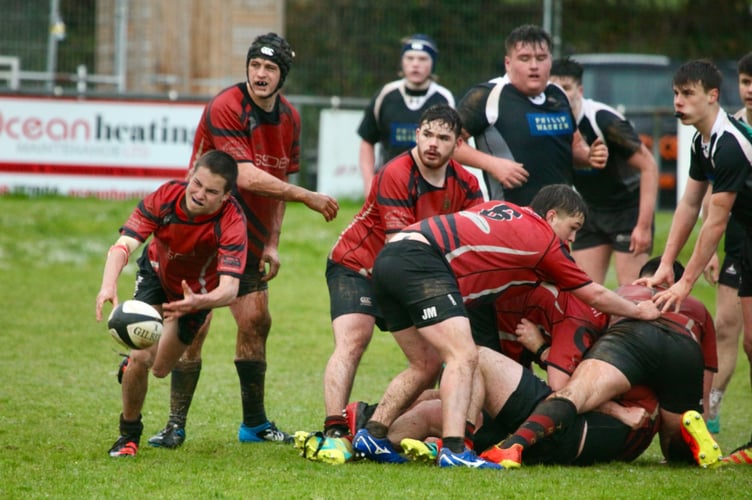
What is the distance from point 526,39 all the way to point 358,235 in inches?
76.8

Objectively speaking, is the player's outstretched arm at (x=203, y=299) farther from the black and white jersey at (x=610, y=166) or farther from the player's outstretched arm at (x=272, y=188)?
the black and white jersey at (x=610, y=166)

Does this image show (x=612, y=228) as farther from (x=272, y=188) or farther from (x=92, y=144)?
(x=92, y=144)

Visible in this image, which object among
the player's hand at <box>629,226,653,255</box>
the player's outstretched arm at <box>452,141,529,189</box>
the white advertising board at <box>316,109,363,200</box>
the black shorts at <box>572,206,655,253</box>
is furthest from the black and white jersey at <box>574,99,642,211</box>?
the white advertising board at <box>316,109,363,200</box>

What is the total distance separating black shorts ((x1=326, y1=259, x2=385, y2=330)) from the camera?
21.6ft

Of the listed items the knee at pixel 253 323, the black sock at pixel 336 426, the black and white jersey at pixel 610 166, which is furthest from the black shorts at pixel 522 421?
the black and white jersey at pixel 610 166

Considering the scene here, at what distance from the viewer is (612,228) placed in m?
8.96

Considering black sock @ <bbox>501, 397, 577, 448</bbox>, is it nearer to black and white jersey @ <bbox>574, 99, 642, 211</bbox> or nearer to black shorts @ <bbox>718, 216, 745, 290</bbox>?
black shorts @ <bbox>718, 216, 745, 290</bbox>

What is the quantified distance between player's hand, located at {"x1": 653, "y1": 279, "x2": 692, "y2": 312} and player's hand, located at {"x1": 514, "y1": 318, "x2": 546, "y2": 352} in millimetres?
689

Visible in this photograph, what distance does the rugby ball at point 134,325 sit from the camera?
5.84m

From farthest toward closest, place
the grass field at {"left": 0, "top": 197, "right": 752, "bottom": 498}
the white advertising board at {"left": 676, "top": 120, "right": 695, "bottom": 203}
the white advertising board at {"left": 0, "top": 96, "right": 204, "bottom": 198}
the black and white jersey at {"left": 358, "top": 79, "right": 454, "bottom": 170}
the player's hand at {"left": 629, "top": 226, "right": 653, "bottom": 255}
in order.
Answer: the white advertising board at {"left": 0, "top": 96, "right": 204, "bottom": 198} < the white advertising board at {"left": 676, "top": 120, "right": 695, "bottom": 203} < the black and white jersey at {"left": 358, "top": 79, "right": 454, "bottom": 170} < the player's hand at {"left": 629, "top": 226, "right": 653, "bottom": 255} < the grass field at {"left": 0, "top": 197, "right": 752, "bottom": 498}

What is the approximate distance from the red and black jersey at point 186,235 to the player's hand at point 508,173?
6.10 feet

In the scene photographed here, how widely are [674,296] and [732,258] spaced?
1681mm

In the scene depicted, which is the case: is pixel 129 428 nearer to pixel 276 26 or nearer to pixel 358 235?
pixel 358 235

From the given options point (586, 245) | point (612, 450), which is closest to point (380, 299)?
point (612, 450)
